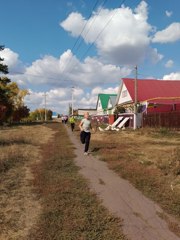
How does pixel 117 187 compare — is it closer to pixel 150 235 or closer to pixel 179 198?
pixel 179 198

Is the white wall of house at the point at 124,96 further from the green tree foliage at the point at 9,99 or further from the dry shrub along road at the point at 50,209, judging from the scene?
→ the dry shrub along road at the point at 50,209

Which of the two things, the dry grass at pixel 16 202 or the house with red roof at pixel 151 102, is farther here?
the house with red roof at pixel 151 102

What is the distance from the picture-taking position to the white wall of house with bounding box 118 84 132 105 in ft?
140

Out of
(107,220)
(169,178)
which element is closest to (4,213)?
(107,220)

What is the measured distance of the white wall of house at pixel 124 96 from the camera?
42.7 meters

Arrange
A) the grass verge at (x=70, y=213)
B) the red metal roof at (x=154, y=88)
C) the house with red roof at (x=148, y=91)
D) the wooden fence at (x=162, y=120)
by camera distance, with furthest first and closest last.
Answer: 1. the red metal roof at (x=154, y=88)
2. the house with red roof at (x=148, y=91)
3. the wooden fence at (x=162, y=120)
4. the grass verge at (x=70, y=213)

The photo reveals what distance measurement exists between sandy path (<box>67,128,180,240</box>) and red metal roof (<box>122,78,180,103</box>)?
102 feet

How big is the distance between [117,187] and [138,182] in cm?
63

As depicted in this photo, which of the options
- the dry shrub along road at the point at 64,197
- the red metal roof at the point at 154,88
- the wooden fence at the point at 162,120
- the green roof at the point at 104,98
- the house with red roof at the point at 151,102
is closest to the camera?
the dry shrub along road at the point at 64,197

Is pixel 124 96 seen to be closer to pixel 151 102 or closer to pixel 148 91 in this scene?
pixel 148 91

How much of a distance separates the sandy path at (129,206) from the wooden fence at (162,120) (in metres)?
17.2

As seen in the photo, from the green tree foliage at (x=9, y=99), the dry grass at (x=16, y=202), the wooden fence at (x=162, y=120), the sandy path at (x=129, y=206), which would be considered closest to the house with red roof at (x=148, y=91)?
the wooden fence at (x=162, y=120)

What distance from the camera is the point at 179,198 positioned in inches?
252

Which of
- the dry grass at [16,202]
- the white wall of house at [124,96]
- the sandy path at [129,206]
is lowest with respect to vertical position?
the sandy path at [129,206]
